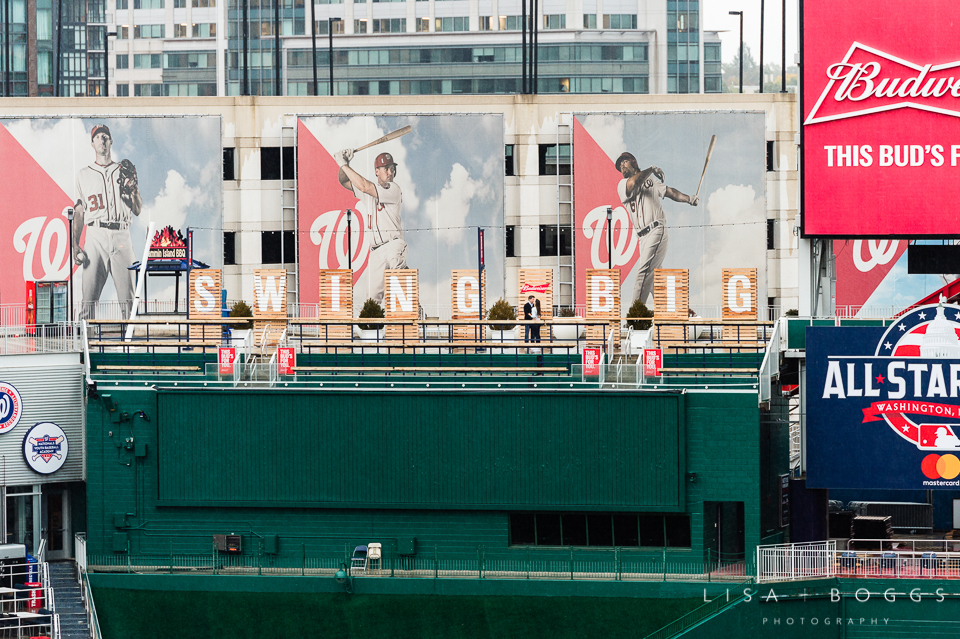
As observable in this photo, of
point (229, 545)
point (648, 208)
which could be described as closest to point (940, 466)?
point (229, 545)

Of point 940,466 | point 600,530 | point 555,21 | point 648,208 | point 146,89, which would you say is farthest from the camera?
point 146,89

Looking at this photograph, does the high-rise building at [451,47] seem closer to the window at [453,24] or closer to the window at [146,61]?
the window at [453,24]

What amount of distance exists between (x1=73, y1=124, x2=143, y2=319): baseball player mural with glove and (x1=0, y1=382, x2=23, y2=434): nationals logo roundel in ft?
88.5

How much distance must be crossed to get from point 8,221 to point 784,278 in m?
40.3

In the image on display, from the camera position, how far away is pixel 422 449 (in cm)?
4375

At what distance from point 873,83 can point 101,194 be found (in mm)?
42216

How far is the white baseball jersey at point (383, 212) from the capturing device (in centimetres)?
7188

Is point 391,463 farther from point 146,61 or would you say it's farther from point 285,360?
point 146,61

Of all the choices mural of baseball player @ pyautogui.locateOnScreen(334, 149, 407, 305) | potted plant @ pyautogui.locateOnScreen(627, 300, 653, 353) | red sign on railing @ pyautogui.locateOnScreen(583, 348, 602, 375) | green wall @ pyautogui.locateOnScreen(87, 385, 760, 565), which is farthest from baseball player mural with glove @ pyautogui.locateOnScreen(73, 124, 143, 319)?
red sign on railing @ pyautogui.locateOnScreen(583, 348, 602, 375)

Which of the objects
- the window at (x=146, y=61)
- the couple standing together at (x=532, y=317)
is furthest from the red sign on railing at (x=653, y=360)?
the window at (x=146, y=61)

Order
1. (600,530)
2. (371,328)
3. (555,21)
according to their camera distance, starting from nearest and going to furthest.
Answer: (600,530) < (371,328) < (555,21)

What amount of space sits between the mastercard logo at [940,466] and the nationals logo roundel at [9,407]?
28900 mm

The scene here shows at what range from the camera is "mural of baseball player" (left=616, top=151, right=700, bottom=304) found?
7106 centimetres

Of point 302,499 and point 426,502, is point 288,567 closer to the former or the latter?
point 302,499
